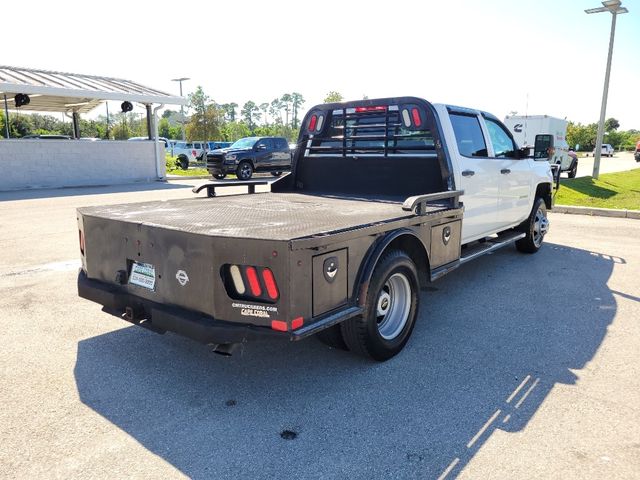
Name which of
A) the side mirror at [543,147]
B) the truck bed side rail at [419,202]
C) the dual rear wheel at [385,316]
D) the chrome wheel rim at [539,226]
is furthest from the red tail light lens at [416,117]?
the chrome wheel rim at [539,226]

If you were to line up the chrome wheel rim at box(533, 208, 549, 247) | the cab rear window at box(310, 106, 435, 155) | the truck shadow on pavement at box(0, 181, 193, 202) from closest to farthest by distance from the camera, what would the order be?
the cab rear window at box(310, 106, 435, 155)
the chrome wheel rim at box(533, 208, 549, 247)
the truck shadow on pavement at box(0, 181, 193, 202)

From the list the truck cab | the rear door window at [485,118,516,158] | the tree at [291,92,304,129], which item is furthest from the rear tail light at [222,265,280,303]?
the tree at [291,92,304,129]

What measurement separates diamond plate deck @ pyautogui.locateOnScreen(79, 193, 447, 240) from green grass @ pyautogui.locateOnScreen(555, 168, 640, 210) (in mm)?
9762

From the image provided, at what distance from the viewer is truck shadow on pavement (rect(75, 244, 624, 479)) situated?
8.87ft

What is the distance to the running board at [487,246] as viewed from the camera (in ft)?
17.3

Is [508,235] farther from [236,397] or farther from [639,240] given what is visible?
[236,397]

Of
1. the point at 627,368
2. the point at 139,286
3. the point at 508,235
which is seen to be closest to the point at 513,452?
the point at 627,368

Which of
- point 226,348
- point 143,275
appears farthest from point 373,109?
point 226,348

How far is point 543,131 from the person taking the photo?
21.4 meters

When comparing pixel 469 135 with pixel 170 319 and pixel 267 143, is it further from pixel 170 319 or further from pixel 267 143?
pixel 267 143

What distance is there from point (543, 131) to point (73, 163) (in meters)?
19.2

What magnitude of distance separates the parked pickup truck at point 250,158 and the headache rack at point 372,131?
15435mm

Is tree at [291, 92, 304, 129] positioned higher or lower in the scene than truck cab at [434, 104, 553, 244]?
higher

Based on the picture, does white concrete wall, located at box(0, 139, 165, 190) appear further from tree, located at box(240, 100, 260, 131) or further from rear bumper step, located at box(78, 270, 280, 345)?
tree, located at box(240, 100, 260, 131)
